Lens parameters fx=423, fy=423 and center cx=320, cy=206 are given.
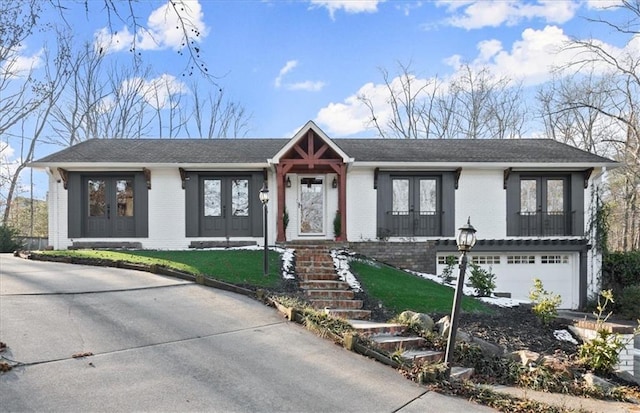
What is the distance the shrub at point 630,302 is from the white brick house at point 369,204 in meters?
1.13

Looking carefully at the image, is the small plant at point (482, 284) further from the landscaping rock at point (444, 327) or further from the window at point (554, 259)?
the landscaping rock at point (444, 327)

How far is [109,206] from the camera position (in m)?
15.4

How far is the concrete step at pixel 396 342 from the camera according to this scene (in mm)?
6410

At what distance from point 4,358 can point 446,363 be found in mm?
5410

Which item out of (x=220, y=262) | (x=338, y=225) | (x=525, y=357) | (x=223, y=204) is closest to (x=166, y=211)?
(x=223, y=204)

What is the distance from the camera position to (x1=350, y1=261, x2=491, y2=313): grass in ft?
29.9

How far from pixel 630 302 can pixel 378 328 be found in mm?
11552

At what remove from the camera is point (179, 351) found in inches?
219

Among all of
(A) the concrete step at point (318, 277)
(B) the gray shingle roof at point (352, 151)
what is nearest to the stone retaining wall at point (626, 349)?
(A) the concrete step at point (318, 277)

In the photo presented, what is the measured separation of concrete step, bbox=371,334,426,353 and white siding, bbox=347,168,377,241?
26.5 feet

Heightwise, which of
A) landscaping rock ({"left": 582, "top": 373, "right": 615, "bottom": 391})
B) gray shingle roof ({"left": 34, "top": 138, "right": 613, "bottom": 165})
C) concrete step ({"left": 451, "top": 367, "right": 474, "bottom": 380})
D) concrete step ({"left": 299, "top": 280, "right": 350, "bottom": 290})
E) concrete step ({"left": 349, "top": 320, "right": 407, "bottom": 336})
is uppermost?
gray shingle roof ({"left": 34, "top": 138, "right": 613, "bottom": 165})

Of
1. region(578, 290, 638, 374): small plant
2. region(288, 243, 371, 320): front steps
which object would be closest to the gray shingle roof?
region(288, 243, 371, 320): front steps

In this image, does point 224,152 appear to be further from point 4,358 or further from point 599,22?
point 599,22

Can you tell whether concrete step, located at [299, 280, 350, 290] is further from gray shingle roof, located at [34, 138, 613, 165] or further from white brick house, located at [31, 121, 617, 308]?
gray shingle roof, located at [34, 138, 613, 165]
